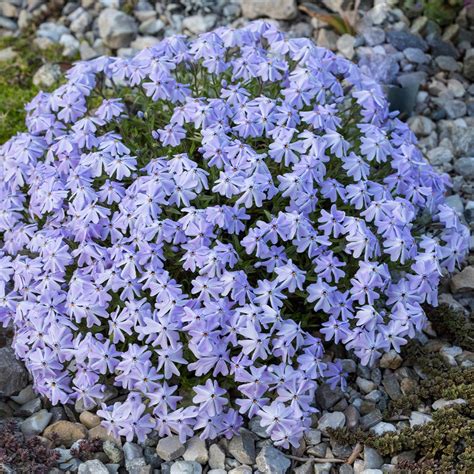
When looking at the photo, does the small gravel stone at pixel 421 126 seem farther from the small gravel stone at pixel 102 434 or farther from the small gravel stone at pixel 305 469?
the small gravel stone at pixel 102 434

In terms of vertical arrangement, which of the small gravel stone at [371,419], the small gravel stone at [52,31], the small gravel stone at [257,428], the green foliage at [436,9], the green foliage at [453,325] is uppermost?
the green foliage at [436,9]

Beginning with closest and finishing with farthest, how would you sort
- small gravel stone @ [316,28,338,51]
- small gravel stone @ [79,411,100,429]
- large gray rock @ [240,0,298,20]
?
1. small gravel stone @ [79,411,100,429]
2. small gravel stone @ [316,28,338,51]
3. large gray rock @ [240,0,298,20]

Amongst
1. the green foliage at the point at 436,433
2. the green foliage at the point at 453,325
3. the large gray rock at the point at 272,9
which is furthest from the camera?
the large gray rock at the point at 272,9

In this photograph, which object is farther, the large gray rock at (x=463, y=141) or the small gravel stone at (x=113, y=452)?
the large gray rock at (x=463, y=141)

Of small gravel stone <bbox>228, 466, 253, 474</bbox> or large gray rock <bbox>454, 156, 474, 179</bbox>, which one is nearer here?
small gravel stone <bbox>228, 466, 253, 474</bbox>

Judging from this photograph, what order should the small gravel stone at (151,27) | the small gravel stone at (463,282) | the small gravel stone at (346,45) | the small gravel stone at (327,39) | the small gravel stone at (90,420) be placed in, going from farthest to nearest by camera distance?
the small gravel stone at (151,27), the small gravel stone at (327,39), the small gravel stone at (346,45), the small gravel stone at (463,282), the small gravel stone at (90,420)

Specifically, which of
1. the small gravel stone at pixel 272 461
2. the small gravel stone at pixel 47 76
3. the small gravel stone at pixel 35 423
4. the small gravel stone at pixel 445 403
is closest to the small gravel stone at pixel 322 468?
the small gravel stone at pixel 272 461

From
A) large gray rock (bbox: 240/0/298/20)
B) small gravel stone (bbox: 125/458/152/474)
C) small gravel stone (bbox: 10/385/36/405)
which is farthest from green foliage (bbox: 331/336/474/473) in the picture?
large gray rock (bbox: 240/0/298/20)

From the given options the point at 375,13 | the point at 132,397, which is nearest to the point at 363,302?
the point at 132,397

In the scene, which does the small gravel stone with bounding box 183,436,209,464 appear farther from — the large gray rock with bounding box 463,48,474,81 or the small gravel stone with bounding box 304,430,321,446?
the large gray rock with bounding box 463,48,474,81
